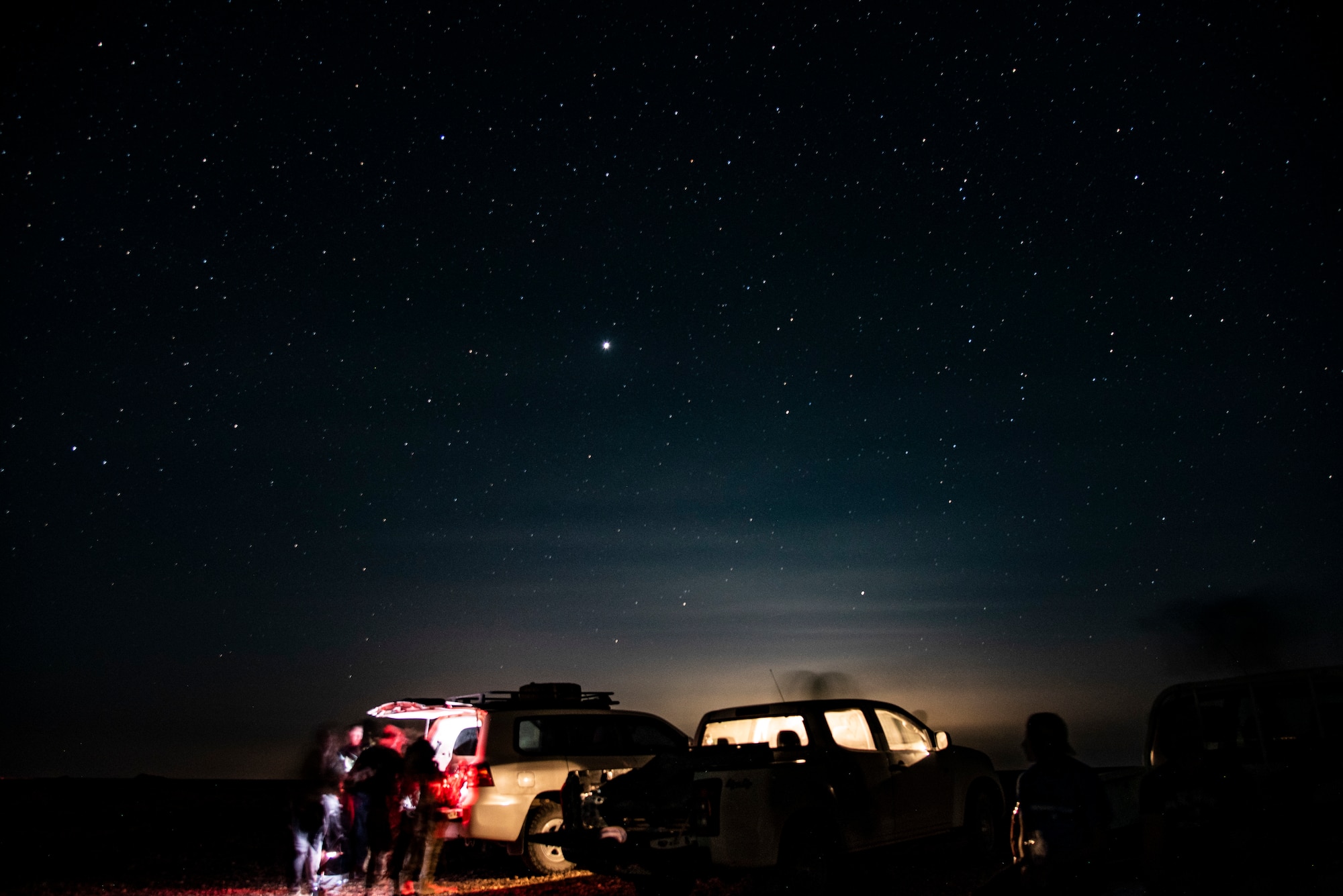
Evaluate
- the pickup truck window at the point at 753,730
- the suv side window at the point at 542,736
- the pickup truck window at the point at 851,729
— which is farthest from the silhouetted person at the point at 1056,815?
the suv side window at the point at 542,736

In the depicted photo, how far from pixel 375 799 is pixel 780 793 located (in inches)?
139

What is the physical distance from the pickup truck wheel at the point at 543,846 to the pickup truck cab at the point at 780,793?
4.34ft

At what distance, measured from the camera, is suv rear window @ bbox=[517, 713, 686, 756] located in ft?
33.7

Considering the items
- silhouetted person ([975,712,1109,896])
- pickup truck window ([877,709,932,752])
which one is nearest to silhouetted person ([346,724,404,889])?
pickup truck window ([877,709,932,752])

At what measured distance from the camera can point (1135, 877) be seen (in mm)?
5031

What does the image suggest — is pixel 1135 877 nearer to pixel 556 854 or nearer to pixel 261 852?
pixel 556 854

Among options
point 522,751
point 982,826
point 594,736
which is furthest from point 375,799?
point 982,826

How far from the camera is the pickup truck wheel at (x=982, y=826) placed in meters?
10.3

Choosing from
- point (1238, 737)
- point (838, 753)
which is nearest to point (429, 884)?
point (838, 753)

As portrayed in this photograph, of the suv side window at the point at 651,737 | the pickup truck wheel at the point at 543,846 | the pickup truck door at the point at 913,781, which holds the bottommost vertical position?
the pickup truck wheel at the point at 543,846

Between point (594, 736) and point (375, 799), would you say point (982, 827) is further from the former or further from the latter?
point (375, 799)

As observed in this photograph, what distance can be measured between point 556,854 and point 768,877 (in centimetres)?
293

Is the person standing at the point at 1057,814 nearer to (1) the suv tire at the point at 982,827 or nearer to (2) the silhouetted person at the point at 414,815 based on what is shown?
(2) the silhouetted person at the point at 414,815

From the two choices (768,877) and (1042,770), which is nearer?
(1042,770)
